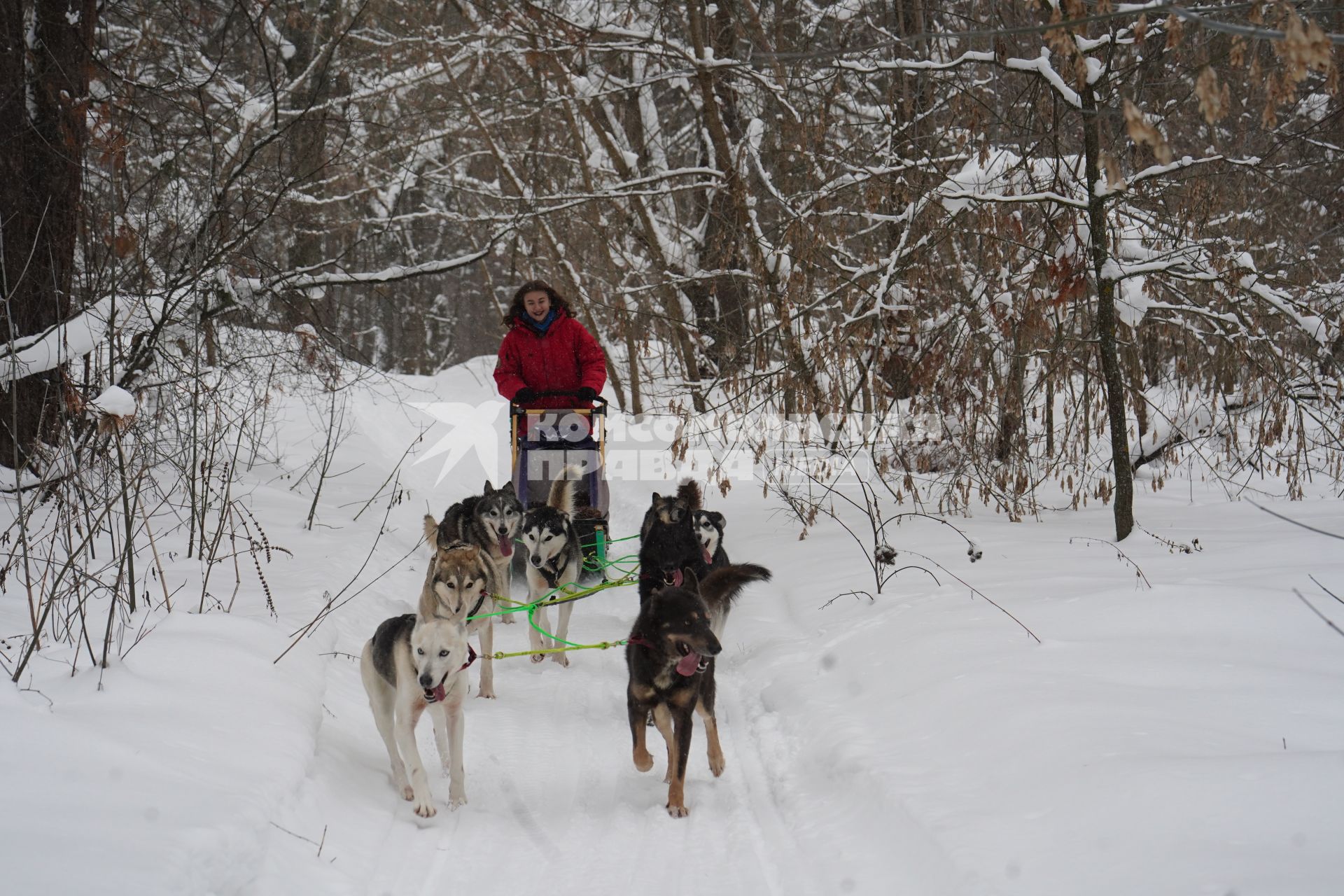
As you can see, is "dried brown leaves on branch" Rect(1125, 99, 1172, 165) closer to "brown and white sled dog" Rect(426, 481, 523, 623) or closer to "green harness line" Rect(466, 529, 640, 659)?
"green harness line" Rect(466, 529, 640, 659)

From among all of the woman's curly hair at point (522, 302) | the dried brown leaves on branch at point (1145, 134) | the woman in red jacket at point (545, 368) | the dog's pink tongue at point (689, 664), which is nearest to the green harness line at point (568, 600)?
the dog's pink tongue at point (689, 664)

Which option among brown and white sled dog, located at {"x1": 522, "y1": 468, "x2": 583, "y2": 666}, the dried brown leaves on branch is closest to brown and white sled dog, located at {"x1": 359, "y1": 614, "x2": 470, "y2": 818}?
brown and white sled dog, located at {"x1": 522, "y1": 468, "x2": 583, "y2": 666}

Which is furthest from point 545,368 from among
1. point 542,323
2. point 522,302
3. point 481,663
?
point 481,663

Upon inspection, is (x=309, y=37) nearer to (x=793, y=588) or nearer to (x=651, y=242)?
(x=651, y=242)

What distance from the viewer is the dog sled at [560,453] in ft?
22.6

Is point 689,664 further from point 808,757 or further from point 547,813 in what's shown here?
point 547,813

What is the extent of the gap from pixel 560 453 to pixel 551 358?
753 mm

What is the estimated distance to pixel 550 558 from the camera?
230 inches

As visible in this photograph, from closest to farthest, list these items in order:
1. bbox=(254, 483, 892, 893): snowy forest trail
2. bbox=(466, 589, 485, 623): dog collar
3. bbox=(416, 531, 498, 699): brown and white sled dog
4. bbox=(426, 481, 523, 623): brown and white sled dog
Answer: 1. bbox=(254, 483, 892, 893): snowy forest trail
2. bbox=(416, 531, 498, 699): brown and white sled dog
3. bbox=(466, 589, 485, 623): dog collar
4. bbox=(426, 481, 523, 623): brown and white sled dog

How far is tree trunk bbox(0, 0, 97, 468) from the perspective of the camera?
583cm

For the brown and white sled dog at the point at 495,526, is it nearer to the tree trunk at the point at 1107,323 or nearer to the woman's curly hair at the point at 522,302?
the woman's curly hair at the point at 522,302

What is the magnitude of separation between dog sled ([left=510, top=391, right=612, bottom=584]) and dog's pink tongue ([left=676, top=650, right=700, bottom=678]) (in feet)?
10.6

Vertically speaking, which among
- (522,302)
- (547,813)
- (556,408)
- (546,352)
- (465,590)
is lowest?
(547,813)

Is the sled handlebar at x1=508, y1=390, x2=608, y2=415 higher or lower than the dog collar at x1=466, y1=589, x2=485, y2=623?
higher
